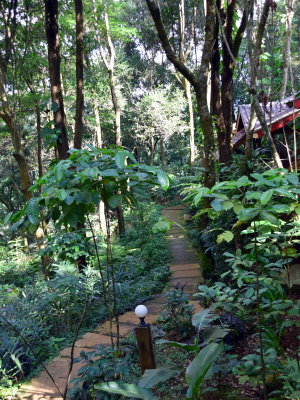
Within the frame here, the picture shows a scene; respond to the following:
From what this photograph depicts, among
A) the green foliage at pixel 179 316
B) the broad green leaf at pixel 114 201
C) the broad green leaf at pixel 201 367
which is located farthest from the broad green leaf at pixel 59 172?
the green foliage at pixel 179 316

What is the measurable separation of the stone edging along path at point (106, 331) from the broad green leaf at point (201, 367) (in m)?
1.09

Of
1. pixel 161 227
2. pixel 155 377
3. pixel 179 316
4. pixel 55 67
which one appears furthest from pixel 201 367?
pixel 55 67

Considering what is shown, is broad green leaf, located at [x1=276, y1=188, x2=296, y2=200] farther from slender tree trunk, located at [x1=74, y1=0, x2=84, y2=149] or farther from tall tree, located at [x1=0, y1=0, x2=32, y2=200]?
tall tree, located at [x1=0, y1=0, x2=32, y2=200]

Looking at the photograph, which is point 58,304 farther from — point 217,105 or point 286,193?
point 217,105

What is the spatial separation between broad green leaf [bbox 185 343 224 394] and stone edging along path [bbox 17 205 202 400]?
1.09 m

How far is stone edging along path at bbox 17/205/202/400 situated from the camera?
3.20 metres

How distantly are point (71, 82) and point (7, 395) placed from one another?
1070 centimetres

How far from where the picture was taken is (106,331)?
4.51 metres

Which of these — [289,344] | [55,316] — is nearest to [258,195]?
[289,344]

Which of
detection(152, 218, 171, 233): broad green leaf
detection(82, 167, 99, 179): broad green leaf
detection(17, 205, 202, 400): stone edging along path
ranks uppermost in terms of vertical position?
detection(82, 167, 99, 179): broad green leaf

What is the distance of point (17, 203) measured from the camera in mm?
15836

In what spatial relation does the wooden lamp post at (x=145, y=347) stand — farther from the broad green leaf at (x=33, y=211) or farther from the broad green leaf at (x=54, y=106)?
the broad green leaf at (x=54, y=106)

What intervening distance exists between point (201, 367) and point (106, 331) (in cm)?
330

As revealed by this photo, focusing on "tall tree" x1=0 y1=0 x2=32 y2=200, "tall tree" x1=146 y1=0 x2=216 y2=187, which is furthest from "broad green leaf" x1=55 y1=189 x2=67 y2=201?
"tall tree" x1=0 y1=0 x2=32 y2=200
